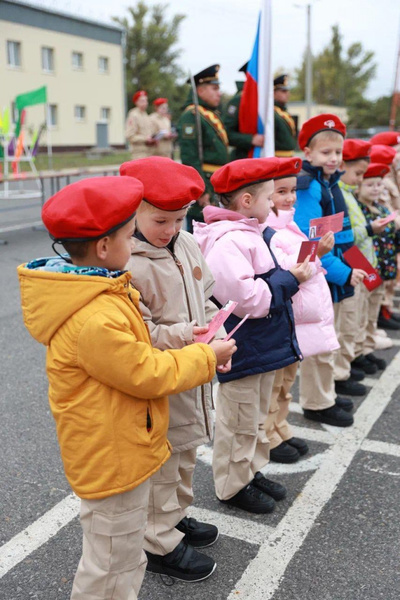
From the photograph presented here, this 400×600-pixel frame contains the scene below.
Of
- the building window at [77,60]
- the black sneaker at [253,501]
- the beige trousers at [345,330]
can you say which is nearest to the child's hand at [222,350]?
the black sneaker at [253,501]

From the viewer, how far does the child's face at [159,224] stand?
2209mm

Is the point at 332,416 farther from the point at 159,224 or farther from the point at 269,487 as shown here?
the point at 159,224

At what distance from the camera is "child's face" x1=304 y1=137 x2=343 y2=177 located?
3.72m

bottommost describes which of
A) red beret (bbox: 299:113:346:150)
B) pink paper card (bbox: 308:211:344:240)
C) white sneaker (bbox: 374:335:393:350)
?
white sneaker (bbox: 374:335:393:350)

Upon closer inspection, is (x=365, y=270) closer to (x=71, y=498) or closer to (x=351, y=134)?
(x=71, y=498)

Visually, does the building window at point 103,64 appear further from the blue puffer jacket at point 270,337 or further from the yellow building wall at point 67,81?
the blue puffer jacket at point 270,337

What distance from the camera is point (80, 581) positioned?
6.45ft

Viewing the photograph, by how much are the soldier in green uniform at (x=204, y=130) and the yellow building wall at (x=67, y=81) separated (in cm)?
2660

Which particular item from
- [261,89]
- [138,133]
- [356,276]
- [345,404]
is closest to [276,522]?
[345,404]

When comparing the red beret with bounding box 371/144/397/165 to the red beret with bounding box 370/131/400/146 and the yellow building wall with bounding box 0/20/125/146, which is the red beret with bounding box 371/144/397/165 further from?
the yellow building wall with bounding box 0/20/125/146

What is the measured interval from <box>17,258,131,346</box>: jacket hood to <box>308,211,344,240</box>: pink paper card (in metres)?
1.51

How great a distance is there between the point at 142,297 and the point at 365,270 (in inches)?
79.7

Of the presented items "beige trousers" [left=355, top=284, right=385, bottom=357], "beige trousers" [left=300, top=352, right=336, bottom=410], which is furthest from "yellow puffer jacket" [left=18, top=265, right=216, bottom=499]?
"beige trousers" [left=355, top=284, right=385, bottom=357]

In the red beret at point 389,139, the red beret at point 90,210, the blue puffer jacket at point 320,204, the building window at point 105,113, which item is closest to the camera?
the red beret at point 90,210
